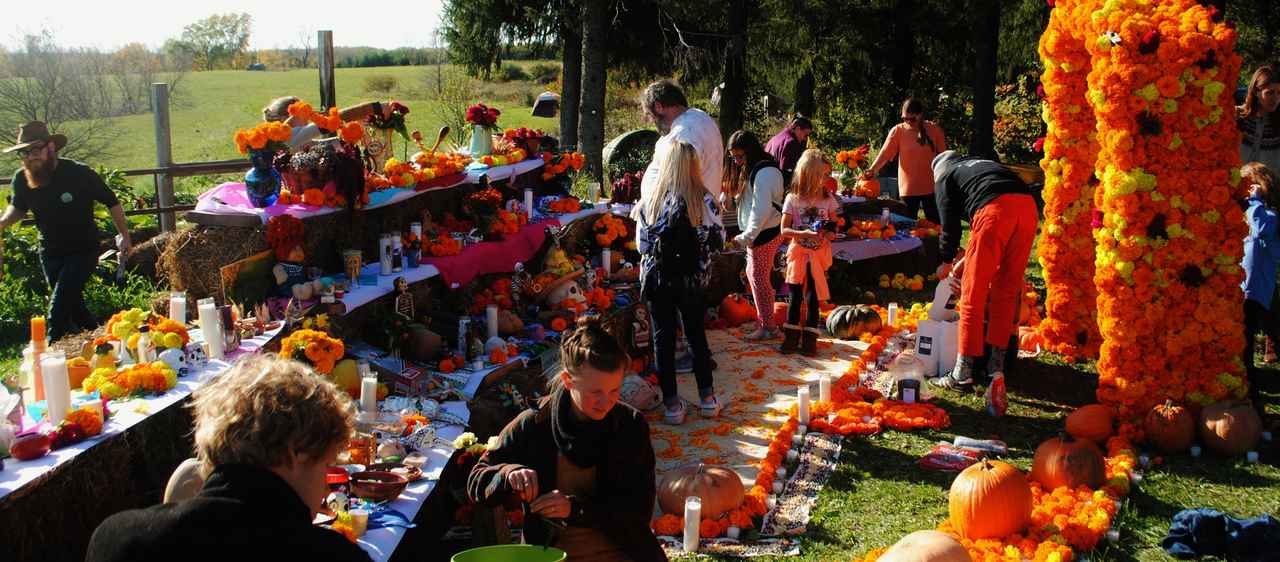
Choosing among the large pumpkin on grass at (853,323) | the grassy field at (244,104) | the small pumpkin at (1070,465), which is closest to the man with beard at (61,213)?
the large pumpkin on grass at (853,323)

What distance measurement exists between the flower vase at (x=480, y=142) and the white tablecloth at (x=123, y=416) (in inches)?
176

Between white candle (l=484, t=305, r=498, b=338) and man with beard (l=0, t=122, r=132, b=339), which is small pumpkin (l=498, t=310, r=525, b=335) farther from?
man with beard (l=0, t=122, r=132, b=339)

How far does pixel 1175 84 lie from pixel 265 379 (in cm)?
579

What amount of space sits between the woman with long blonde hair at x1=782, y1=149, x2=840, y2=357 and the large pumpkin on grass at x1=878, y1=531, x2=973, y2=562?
415 cm

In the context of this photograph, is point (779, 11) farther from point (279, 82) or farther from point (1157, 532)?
point (279, 82)

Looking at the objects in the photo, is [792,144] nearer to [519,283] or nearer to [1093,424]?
[519,283]

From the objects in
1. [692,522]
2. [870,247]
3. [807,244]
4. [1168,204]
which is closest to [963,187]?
[1168,204]

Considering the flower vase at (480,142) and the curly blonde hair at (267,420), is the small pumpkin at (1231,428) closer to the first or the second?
the curly blonde hair at (267,420)

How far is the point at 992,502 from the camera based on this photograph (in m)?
5.31

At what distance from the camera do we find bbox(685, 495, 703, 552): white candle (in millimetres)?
5301

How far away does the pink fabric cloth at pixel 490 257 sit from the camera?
8273 mm

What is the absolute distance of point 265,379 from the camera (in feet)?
8.05

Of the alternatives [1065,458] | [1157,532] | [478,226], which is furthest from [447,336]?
[1157,532]

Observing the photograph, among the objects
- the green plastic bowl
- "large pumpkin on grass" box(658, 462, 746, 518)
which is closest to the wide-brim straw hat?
"large pumpkin on grass" box(658, 462, 746, 518)
